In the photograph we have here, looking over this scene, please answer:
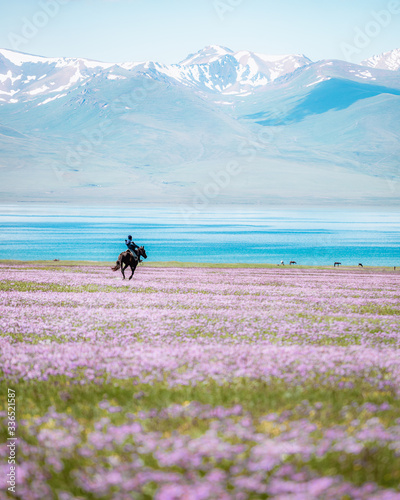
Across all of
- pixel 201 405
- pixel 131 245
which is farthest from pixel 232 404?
pixel 131 245

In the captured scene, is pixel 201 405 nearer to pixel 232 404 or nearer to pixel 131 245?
pixel 232 404

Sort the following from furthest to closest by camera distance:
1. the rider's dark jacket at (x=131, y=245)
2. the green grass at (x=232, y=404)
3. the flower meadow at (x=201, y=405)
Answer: the rider's dark jacket at (x=131, y=245), the green grass at (x=232, y=404), the flower meadow at (x=201, y=405)

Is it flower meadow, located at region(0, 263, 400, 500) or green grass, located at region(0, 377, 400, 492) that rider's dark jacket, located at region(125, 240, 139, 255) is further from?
green grass, located at region(0, 377, 400, 492)

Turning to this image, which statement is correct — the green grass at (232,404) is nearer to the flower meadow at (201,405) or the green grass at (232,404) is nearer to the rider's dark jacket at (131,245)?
the flower meadow at (201,405)

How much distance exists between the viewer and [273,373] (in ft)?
39.5

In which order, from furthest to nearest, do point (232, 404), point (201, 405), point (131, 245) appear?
point (131, 245) < point (232, 404) < point (201, 405)

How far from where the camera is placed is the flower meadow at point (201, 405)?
257 inches

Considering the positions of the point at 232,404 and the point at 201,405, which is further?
the point at 232,404

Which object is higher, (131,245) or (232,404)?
(131,245)

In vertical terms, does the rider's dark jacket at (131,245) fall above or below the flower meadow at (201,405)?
above

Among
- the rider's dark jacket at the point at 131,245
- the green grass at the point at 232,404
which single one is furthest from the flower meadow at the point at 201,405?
the rider's dark jacket at the point at 131,245

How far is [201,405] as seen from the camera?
9.61 m

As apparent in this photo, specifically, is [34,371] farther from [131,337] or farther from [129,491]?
[129,491]

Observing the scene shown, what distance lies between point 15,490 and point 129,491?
1.32m
